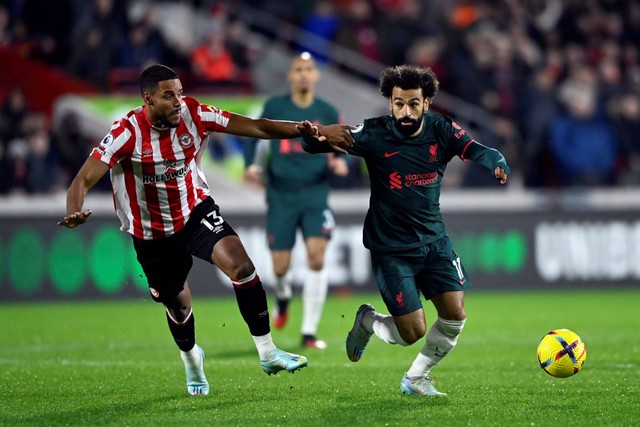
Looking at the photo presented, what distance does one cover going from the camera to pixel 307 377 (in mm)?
8648

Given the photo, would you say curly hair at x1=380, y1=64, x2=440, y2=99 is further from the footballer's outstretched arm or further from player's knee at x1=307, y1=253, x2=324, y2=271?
player's knee at x1=307, y1=253, x2=324, y2=271

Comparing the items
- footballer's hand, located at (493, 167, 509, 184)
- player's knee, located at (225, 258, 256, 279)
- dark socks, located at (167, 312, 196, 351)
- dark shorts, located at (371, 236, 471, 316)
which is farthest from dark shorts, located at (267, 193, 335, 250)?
footballer's hand, located at (493, 167, 509, 184)

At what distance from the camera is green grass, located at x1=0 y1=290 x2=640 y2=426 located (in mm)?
6809

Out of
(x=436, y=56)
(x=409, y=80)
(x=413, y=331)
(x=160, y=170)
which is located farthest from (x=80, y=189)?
(x=436, y=56)

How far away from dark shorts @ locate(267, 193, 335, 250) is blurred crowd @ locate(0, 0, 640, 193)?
576 centimetres

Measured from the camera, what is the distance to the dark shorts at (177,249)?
25.1ft

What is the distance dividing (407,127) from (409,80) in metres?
0.31

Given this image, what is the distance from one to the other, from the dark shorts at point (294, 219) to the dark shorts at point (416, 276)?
349 cm

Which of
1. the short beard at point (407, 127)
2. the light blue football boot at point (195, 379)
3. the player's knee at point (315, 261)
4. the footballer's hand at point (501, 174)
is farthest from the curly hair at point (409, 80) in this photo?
the player's knee at point (315, 261)

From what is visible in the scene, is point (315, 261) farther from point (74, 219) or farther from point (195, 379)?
point (74, 219)

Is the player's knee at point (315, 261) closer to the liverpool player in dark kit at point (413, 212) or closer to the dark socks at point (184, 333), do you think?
→ the dark socks at point (184, 333)

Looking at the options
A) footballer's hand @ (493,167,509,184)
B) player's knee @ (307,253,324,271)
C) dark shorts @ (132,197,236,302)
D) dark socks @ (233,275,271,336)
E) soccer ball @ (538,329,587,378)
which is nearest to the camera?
footballer's hand @ (493,167,509,184)

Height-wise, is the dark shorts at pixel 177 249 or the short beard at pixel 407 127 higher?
the short beard at pixel 407 127

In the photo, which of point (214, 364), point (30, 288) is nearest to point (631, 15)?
point (30, 288)
